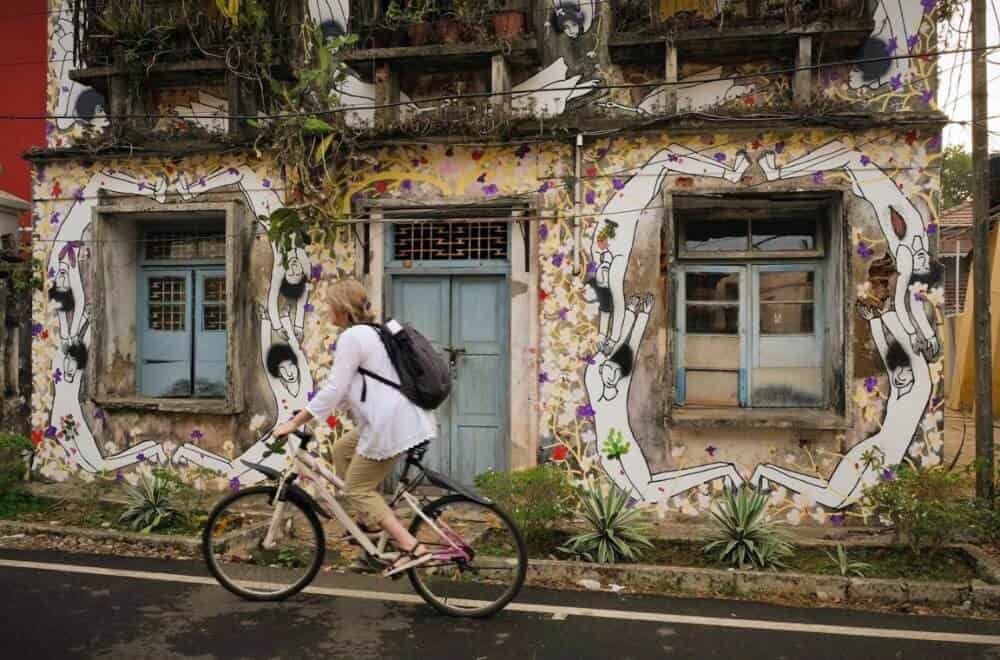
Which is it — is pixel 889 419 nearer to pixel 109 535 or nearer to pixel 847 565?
pixel 847 565

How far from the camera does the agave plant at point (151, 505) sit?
744 cm

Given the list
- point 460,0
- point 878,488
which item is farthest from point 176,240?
point 878,488

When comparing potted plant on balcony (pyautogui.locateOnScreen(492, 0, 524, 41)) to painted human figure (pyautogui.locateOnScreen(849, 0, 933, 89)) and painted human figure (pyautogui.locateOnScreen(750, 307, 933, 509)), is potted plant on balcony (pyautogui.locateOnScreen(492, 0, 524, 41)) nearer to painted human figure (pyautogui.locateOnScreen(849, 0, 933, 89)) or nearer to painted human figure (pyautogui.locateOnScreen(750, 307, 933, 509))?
painted human figure (pyautogui.locateOnScreen(849, 0, 933, 89))

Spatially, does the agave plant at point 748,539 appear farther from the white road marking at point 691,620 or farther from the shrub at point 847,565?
the white road marking at point 691,620

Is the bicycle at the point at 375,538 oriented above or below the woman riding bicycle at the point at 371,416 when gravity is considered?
below

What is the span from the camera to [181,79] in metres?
8.91

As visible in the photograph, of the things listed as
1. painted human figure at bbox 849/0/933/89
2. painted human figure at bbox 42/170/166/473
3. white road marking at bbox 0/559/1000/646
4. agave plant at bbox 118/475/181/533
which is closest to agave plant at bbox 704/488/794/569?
white road marking at bbox 0/559/1000/646

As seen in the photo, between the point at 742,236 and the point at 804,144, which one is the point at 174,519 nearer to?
the point at 742,236

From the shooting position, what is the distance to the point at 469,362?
27.3 feet

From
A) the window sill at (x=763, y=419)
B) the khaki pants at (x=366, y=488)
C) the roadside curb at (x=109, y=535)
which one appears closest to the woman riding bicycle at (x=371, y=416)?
the khaki pants at (x=366, y=488)

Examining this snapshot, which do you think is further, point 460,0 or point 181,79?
point 181,79

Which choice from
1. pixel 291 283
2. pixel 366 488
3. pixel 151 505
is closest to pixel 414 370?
pixel 366 488

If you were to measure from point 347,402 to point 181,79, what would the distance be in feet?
17.7

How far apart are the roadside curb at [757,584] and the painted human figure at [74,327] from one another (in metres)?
5.24
